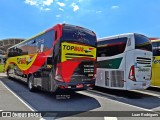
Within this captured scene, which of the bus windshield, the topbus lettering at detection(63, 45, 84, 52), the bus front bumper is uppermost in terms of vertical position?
the bus windshield

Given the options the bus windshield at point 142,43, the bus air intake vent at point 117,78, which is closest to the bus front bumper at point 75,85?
the bus air intake vent at point 117,78

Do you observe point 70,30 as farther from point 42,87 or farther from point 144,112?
point 144,112

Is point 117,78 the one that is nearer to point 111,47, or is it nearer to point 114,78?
point 114,78

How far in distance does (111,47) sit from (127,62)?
1536 mm

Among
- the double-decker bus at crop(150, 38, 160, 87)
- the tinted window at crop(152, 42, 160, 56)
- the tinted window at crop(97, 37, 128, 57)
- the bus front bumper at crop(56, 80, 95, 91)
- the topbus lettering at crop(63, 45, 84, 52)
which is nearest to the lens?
the bus front bumper at crop(56, 80, 95, 91)

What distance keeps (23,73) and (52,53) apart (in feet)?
18.4

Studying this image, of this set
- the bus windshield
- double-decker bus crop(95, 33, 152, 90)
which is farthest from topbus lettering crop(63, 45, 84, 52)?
the bus windshield

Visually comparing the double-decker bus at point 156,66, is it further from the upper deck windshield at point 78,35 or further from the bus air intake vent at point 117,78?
the upper deck windshield at point 78,35

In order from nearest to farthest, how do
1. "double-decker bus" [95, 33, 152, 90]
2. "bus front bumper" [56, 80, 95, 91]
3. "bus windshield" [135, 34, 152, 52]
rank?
"bus front bumper" [56, 80, 95, 91], "double-decker bus" [95, 33, 152, 90], "bus windshield" [135, 34, 152, 52]

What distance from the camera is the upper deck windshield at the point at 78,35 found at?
998 centimetres

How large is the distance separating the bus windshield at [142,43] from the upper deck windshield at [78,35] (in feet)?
6.82

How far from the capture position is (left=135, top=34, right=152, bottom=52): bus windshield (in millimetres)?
11147

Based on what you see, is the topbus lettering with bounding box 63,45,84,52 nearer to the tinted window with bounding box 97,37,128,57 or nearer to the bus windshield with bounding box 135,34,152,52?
the tinted window with bounding box 97,37,128,57

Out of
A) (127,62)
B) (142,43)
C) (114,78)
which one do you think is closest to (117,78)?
(114,78)
